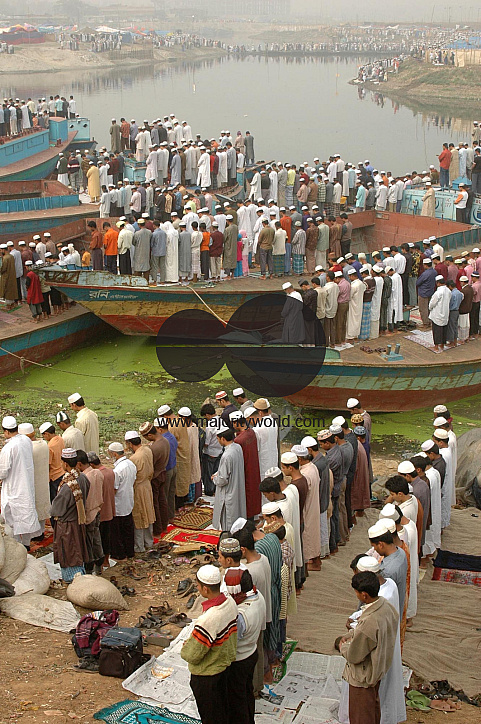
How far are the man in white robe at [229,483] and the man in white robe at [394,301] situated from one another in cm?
605

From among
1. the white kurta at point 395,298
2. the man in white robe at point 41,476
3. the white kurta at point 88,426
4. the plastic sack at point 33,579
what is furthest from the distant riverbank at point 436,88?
the plastic sack at point 33,579

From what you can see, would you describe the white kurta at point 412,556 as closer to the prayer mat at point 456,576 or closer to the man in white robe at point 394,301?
the prayer mat at point 456,576

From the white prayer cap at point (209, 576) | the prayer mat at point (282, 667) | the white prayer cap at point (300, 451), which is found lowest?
the prayer mat at point (282, 667)

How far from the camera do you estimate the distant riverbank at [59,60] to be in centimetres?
7981

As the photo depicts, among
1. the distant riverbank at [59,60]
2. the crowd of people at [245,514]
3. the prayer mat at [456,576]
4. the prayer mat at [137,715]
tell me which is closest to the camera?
the crowd of people at [245,514]

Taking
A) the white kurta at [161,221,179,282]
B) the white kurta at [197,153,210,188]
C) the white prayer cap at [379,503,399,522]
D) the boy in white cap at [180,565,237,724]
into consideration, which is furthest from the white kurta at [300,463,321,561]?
the white kurta at [197,153,210,188]

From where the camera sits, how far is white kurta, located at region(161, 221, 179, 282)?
50.3 ft

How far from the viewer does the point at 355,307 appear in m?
13.3

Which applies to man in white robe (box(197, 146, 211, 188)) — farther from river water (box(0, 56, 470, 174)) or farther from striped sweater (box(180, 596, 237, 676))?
river water (box(0, 56, 470, 174))

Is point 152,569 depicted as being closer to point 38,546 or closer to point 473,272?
point 38,546

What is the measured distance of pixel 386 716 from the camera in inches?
227

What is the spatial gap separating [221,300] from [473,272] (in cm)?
397

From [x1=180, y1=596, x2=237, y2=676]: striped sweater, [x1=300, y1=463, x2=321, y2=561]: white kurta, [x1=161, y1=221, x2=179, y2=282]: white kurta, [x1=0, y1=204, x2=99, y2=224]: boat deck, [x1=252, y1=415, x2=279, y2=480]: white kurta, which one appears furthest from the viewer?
[x1=0, y1=204, x2=99, y2=224]: boat deck

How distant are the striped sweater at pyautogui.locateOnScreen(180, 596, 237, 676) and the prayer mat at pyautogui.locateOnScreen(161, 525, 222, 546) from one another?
3.39 meters
